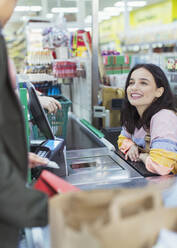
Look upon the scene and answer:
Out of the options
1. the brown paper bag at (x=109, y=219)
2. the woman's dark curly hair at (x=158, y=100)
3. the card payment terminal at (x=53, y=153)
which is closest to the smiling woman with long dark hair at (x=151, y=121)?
the woman's dark curly hair at (x=158, y=100)

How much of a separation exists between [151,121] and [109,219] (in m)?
1.17

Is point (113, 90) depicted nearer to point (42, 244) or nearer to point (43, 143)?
point (43, 143)

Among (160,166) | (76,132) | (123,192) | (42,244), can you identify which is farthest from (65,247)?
(76,132)

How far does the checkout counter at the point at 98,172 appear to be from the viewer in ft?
4.61

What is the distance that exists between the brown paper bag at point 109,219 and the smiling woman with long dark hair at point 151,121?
924 millimetres

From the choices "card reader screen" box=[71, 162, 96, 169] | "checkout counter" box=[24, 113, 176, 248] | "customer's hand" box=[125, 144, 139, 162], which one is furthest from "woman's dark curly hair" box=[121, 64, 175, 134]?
"card reader screen" box=[71, 162, 96, 169]

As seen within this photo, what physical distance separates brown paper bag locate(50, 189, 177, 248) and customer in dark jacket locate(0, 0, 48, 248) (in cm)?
8

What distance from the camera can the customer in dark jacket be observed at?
0.71 m

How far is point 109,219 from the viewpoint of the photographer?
68 cm

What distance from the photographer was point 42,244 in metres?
0.93

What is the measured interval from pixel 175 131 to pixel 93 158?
56cm

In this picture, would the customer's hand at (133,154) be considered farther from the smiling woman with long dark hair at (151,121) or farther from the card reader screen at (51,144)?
the card reader screen at (51,144)

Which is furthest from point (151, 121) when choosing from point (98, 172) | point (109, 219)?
point (109, 219)

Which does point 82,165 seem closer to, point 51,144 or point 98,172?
point 98,172
